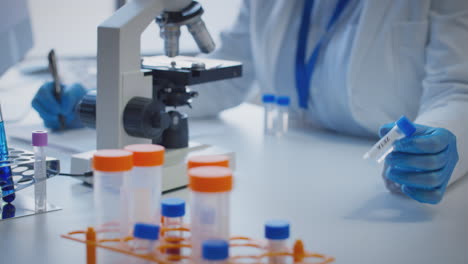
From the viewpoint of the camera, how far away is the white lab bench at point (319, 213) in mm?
997

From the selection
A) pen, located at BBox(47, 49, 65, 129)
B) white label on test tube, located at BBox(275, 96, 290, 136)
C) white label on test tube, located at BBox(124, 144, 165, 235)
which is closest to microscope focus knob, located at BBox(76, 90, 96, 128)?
pen, located at BBox(47, 49, 65, 129)

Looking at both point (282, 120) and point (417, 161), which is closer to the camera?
point (417, 161)

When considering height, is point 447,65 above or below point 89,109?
above

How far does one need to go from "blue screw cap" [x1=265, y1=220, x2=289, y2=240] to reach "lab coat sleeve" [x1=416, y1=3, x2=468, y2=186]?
0.72 metres

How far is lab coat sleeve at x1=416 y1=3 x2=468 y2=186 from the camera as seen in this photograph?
144 centimetres

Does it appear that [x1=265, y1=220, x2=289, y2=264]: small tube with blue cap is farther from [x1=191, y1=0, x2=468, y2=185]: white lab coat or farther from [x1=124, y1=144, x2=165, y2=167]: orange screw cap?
[x1=191, y1=0, x2=468, y2=185]: white lab coat

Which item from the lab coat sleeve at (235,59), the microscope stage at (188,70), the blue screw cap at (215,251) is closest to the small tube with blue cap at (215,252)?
the blue screw cap at (215,251)

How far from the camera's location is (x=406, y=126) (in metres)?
1.17

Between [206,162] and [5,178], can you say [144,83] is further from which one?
[206,162]

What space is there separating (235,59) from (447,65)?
0.74 meters

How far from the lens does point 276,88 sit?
195 centimetres

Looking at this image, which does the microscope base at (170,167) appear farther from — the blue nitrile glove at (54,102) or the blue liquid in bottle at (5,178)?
the blue nitrile glove at (54,102)

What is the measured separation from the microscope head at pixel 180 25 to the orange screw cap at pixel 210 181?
656mm

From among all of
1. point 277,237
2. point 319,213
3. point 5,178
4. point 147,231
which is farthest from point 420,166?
point 5,178
